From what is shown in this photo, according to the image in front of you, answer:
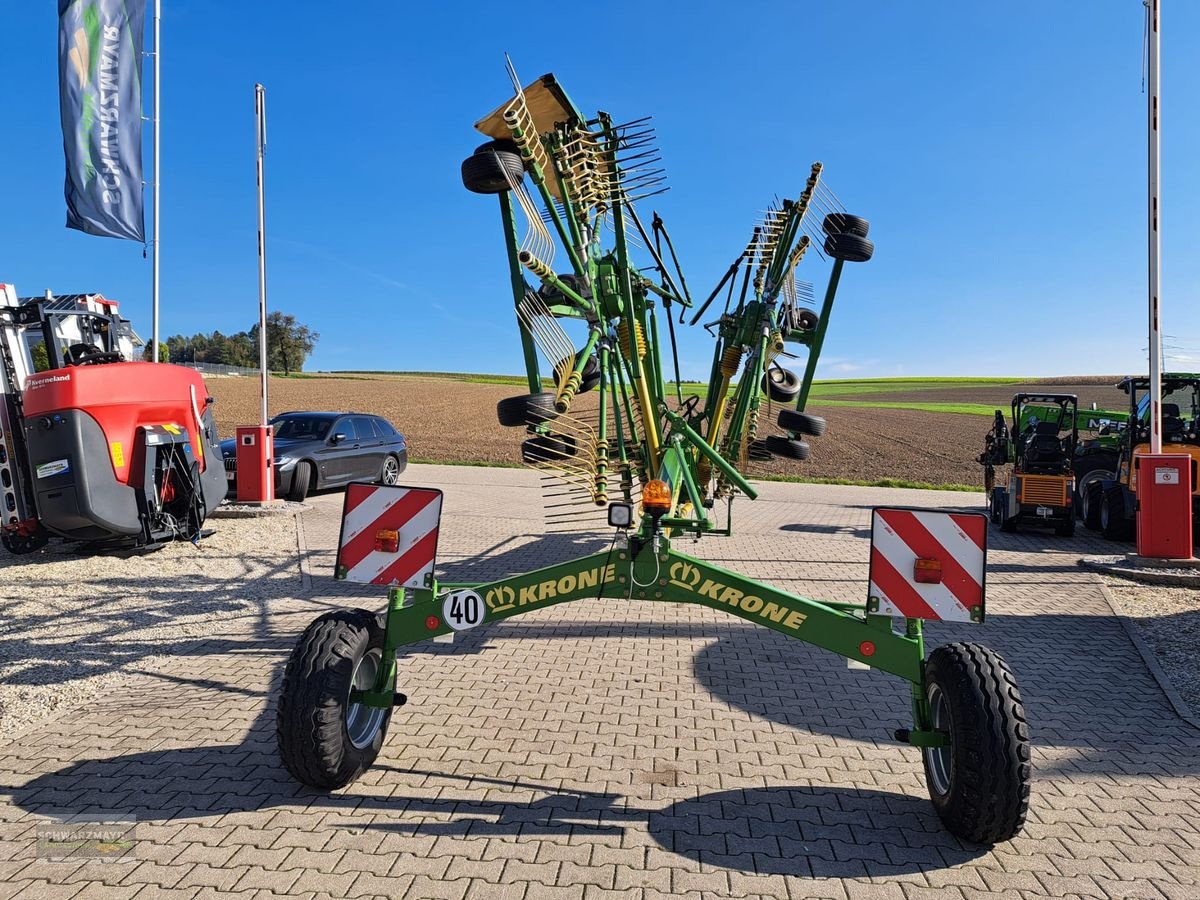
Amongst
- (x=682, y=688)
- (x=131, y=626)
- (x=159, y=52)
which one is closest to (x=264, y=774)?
(x=682, y=688)

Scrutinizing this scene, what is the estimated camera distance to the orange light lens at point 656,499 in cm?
368

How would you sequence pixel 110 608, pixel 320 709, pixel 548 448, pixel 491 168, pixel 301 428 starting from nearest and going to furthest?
pixel 320 709 < pixel 491 168 < pixel 548 448 < pixel 110 608 < pixel 301 428

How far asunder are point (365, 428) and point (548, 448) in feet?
36.7

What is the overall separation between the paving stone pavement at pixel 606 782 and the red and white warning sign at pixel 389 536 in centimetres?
91

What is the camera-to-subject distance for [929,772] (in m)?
3.41

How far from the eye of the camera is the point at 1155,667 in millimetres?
5711

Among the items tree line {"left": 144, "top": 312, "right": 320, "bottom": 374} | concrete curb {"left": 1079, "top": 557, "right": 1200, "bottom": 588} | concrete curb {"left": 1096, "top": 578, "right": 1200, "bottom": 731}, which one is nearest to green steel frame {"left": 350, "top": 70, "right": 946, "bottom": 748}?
concrete curb {"left": 1096, "top": 578, "right": 1200, "bottom": 731}

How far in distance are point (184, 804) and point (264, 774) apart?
36cm

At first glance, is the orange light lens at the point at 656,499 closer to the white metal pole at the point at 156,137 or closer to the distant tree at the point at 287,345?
the white metal pole at the point at 156,137

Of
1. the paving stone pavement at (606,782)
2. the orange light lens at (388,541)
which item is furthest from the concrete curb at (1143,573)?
the orange light lens at (388,541)

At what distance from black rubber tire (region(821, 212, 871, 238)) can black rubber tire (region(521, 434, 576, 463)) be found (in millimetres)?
2461

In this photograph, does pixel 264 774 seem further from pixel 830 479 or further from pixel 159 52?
pixel 830 479

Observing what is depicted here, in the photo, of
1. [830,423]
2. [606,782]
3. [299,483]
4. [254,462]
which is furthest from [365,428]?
[830,423]

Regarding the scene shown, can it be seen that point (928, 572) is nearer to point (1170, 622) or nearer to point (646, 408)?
point (646, 408)
